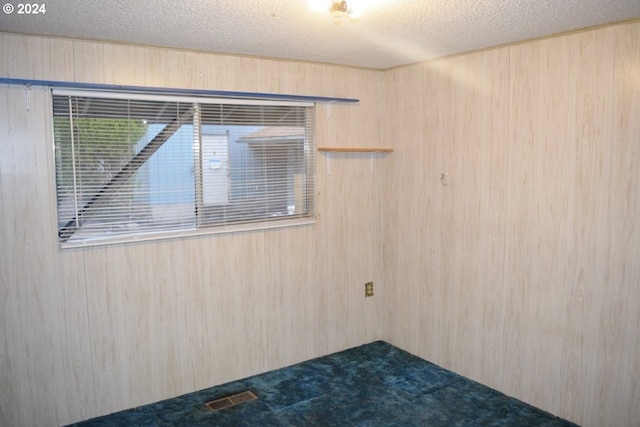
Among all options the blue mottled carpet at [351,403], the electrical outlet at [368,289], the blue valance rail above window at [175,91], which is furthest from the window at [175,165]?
the blue mottled carpet at [351,403]

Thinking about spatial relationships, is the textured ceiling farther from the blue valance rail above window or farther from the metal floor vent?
the metal floor vent

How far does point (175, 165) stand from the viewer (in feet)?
10.8

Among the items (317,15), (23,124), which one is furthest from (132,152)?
(317,15)

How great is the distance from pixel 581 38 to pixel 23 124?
10.8 feet

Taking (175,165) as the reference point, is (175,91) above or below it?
above

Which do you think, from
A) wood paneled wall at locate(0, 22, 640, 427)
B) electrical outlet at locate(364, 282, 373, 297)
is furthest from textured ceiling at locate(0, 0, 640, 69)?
electrical outlet at locate(364, 282, 373, 297)

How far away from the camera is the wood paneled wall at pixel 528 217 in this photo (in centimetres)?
275

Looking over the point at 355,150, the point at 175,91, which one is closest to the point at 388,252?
the point at 355,150

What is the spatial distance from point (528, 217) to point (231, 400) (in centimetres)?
234

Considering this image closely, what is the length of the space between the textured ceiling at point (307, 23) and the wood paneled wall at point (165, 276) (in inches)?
9.4

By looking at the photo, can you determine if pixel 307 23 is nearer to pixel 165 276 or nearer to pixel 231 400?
pixel 165 276

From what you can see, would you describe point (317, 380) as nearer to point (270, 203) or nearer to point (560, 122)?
point (270, 203)

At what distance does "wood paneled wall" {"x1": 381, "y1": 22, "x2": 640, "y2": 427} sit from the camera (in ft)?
9.01

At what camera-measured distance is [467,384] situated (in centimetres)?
355
